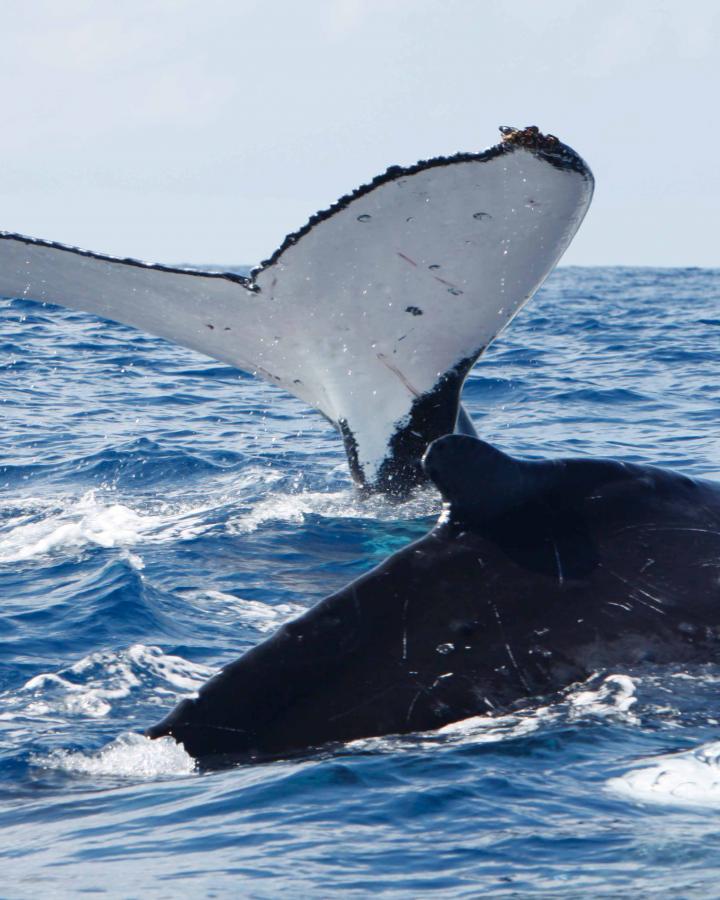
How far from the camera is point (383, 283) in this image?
253 inches

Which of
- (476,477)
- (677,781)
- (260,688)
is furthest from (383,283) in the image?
(677,781)

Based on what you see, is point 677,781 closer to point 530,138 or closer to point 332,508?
point 530,138

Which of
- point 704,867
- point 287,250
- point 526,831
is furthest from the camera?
point 287,250

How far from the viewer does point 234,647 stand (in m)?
7.42

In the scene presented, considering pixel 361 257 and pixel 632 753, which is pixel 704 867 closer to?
pixel 632 753

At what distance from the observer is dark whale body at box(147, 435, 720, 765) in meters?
4.53

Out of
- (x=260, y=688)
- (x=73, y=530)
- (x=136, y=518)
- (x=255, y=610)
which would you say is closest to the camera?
(x=260, y=688)

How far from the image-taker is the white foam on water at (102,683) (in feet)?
20.7

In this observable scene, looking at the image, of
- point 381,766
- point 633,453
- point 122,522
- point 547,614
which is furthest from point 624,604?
point 633,453

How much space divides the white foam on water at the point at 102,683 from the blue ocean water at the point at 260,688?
2 cm

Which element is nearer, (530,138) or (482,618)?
(482,618)

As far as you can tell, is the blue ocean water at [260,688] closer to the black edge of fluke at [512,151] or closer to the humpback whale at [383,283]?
the humpback whale at [383,283]

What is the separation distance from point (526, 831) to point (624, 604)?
871 millimetres

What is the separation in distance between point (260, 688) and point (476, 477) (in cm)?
102
